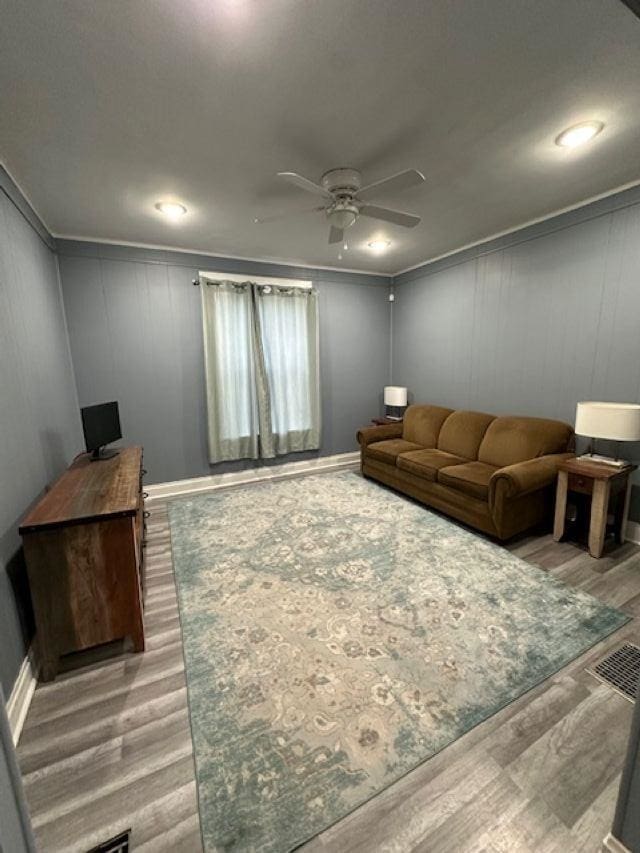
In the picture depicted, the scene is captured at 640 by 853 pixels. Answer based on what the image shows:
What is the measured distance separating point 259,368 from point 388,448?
5.92 feet

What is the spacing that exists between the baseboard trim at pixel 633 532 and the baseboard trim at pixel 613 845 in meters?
2.37

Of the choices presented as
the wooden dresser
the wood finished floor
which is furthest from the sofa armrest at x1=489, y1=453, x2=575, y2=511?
the wooden dresser

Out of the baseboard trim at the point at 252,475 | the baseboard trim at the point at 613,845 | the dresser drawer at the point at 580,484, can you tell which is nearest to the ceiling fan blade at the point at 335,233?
the dresser drawer at the point at 580,484

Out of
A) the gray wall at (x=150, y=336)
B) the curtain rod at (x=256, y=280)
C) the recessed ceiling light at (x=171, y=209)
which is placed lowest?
the gray wall at (x=150, y=336)

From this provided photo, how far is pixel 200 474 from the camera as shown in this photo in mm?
4066

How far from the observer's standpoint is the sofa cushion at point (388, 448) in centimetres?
380

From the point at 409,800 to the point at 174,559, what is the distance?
6.67 ft

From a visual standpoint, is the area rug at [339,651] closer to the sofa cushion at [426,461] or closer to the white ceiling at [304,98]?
the sofa cushion at [426,461]

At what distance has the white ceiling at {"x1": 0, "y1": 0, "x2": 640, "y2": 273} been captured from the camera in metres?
1.23

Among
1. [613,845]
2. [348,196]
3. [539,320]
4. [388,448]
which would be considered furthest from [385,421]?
[613,845]

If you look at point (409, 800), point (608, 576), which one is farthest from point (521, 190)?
point (409, 800)

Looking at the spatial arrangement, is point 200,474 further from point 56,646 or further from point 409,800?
point 409,800

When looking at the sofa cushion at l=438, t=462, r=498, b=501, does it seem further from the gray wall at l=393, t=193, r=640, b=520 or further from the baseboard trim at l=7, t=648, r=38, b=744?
the baseboard trim at l=7, t=648, r=38, b=744

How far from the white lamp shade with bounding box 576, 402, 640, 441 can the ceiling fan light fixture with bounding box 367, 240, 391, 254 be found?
7.80 feet
